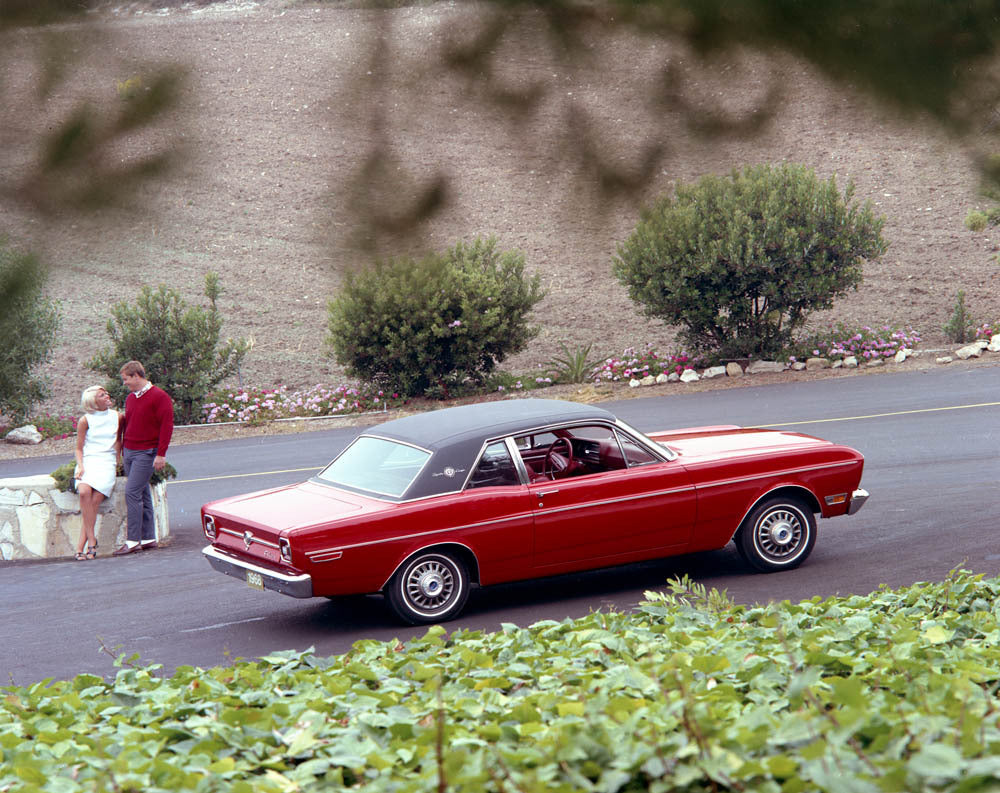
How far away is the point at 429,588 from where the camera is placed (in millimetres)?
7109

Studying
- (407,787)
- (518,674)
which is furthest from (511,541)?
(407,787)

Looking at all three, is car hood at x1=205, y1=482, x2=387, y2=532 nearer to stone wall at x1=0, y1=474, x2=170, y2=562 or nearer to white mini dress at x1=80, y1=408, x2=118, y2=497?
white mini dress at x1=80, y1=408, x2=118, y2=497

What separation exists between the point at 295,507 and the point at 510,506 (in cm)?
135

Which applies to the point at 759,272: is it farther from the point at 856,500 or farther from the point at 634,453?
the point at 634,453

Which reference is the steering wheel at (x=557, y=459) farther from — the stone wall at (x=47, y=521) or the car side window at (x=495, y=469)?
the stone wall at (x=47, y=521)

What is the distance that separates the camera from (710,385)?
20656mm

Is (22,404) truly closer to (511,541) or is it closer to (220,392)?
(220,392)

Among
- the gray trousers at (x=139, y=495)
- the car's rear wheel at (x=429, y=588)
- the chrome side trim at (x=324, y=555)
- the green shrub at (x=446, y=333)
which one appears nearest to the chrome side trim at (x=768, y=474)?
the car's rear wheel at (x=429, y=588)

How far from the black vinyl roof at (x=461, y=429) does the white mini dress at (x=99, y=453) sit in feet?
9.95

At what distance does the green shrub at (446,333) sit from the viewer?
53.2ft

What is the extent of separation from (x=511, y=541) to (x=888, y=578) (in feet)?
8.57

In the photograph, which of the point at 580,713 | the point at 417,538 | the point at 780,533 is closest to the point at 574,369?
the point at 780,533

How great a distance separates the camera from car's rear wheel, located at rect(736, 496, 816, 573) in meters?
7.94

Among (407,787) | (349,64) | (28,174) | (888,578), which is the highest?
(349,64)
